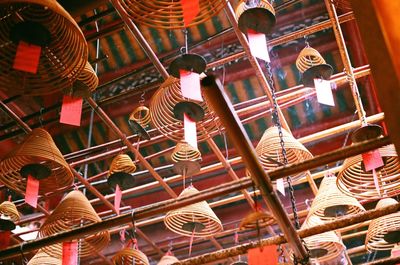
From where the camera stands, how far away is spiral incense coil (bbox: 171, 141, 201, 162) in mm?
6000

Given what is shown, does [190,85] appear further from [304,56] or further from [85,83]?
[304,56]

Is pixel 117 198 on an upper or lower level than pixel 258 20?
lower

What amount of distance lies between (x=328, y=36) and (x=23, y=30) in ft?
17.3

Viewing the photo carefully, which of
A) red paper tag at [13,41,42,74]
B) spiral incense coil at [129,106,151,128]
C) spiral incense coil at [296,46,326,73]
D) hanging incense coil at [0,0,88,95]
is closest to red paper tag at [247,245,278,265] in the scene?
hanging incense coil at [0,0,88,95]

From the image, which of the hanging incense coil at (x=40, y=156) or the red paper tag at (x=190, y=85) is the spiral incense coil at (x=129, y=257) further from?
the red paper tag at (x=190, y=85)

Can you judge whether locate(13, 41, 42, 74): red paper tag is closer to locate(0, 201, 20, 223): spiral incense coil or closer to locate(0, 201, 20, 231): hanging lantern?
locate(0, 201, 20, 231): hanging lantern

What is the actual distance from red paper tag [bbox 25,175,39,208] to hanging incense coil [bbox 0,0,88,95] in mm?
1400

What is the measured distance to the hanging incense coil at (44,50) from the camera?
3332mm

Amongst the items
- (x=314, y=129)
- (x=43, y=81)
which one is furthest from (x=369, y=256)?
(x=43, y=81)

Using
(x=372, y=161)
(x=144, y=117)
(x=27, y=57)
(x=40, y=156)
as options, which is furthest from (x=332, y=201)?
(x=27, y=57)

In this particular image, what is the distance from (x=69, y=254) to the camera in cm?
471

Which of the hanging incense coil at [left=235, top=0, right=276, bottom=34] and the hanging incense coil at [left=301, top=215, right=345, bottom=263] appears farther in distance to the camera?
the hanging incense coil at [left=301, top=215, right=345, bottom=263]

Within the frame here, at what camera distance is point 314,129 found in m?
7.98

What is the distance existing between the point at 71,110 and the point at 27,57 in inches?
35.1
